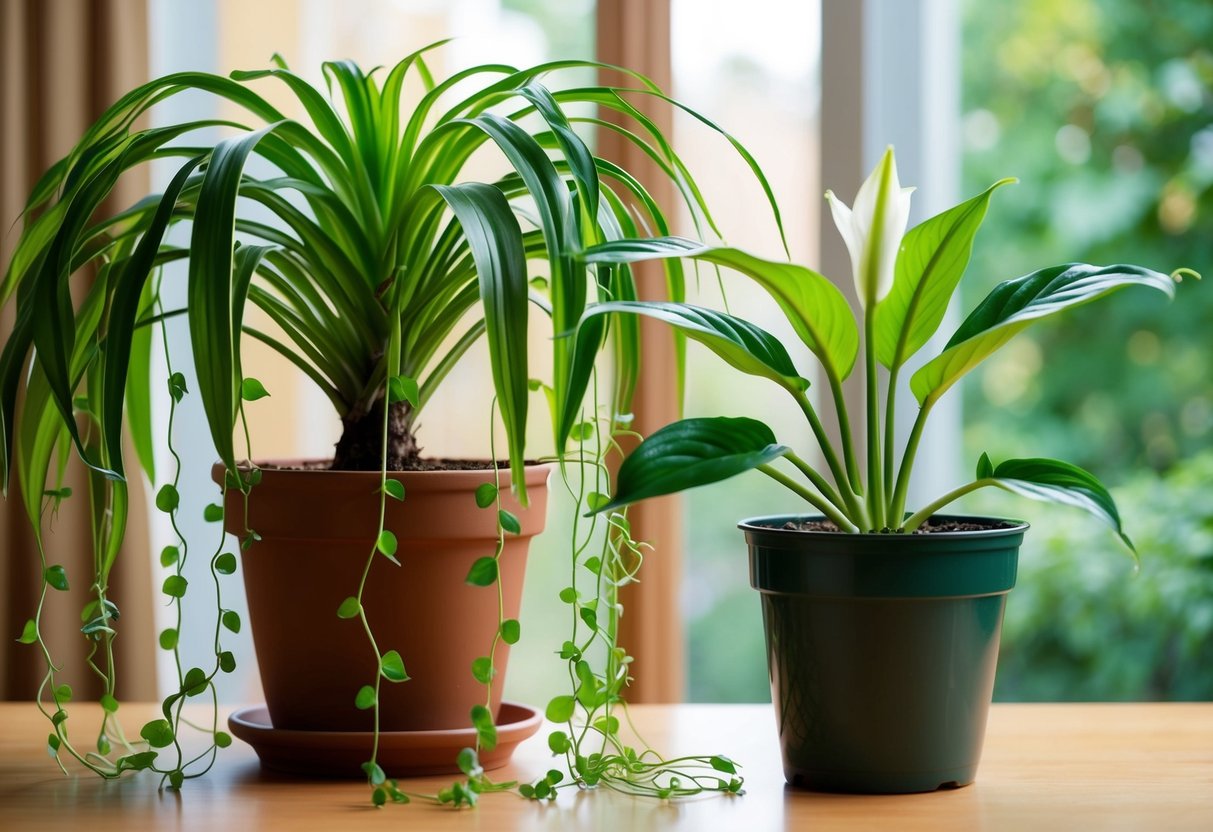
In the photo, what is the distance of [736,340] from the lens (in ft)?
2.38

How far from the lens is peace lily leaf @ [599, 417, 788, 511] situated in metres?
0.66

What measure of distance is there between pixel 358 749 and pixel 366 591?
0.11 metres

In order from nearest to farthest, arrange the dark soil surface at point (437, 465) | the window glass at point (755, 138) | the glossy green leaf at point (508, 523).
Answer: the glossy green leaf at point (508, 523) → the dark soil surface at point (437, 465) → the window glass at point (755, 138)

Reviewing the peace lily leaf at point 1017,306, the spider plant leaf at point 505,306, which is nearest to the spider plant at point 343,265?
the spider plant leaf at point 505,306

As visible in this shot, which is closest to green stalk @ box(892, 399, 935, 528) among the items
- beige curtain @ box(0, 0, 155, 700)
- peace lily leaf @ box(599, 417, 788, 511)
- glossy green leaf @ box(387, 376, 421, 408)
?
peace lily leaf @ box(599, 417, 788, 511)

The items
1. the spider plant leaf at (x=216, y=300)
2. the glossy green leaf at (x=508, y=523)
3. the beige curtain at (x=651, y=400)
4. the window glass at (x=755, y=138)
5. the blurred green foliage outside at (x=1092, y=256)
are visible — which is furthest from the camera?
the blurred green foliage outside at (x=1092, y=256)

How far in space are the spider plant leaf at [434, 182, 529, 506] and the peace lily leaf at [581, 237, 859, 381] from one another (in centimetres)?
5

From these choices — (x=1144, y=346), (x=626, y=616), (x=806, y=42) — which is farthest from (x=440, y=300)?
(x=1144, y=346)

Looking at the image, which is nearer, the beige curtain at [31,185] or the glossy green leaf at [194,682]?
the glossy green leaf at [194,682]

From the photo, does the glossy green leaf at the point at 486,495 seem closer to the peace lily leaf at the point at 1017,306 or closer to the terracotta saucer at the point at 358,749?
the terracotta saucer at the point at 358,749

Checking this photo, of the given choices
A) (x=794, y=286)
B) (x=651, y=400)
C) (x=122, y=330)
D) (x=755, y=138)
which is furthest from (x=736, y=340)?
(x=755, y=138)

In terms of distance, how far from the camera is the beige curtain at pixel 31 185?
1.54m

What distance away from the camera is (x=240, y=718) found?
0.89 m

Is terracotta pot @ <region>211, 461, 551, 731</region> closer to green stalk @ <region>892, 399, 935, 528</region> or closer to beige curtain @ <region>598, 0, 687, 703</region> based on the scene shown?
green stalk @ <region>892, 399, 935, 528</region>
